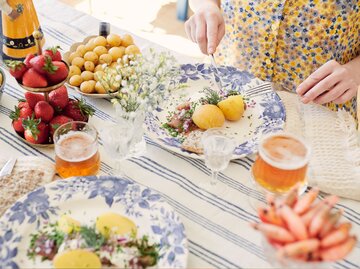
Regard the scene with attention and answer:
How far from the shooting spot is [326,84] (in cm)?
142

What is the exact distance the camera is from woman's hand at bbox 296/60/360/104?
1.42 m

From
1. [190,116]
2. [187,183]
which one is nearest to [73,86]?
[190,116]

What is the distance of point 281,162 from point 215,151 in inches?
7.0

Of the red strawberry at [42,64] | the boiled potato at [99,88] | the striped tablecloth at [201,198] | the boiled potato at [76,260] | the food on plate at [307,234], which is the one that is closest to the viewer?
the food on plate at [307,234]

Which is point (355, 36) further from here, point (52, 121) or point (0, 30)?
point (0, 30)

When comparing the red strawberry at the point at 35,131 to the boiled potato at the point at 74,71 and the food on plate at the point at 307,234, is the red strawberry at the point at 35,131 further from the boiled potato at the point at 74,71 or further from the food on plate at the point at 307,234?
the food on plate at the point at 307,234

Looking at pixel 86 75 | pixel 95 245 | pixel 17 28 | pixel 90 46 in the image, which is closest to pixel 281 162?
pixel 95 245

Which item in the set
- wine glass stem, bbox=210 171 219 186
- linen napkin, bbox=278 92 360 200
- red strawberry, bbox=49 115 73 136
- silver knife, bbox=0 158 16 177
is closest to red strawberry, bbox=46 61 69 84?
red strawberry, bbox=49 115 73 136

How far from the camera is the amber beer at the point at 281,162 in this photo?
1062 mm

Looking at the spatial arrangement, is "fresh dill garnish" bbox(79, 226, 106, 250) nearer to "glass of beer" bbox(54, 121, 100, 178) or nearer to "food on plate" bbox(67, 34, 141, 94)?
"glass of beer" bbox(54, 121, 100, 178)

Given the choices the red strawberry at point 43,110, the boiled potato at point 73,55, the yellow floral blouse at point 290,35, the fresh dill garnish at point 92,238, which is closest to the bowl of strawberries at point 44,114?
the red strawberry at point 43,110

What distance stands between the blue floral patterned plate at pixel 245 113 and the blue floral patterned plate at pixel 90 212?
20 centimetres

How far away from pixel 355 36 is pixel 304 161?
779 mm

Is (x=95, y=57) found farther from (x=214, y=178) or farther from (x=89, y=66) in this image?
(x=214, y=178)
